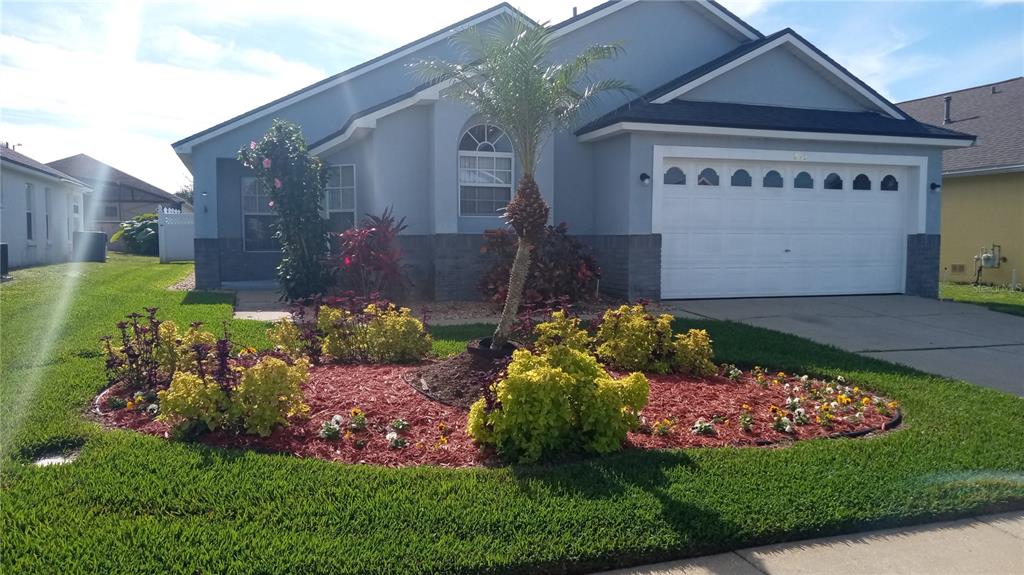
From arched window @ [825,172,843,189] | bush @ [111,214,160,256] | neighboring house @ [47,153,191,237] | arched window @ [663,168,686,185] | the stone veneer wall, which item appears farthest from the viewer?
neighboring house @ [47,153,191,237]

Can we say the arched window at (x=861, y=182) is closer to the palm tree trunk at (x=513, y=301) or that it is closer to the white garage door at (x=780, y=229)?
the white garage door at (x=780, y=229)

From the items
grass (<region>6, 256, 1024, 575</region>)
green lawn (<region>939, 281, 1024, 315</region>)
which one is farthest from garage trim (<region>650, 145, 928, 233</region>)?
grass (<region>6, 256, 1024, 575</region>)

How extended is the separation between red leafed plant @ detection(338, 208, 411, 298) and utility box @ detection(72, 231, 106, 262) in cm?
1800

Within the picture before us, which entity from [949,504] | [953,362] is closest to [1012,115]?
[953,362]

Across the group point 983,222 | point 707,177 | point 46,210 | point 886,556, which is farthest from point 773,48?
point 46,210

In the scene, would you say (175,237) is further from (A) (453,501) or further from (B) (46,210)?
(A) (453,501)

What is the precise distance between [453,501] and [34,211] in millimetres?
25110

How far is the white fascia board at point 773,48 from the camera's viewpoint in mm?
13867

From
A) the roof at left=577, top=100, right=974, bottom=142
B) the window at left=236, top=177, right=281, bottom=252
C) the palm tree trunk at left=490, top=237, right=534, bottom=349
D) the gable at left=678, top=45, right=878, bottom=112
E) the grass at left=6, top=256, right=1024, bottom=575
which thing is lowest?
the grass at left=6, top=256, right=1024, bottom=575

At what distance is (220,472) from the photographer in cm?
464

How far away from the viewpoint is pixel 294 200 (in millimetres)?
13570

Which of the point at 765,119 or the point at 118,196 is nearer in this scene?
the point at 765,119

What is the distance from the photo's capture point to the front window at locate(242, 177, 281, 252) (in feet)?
57.6

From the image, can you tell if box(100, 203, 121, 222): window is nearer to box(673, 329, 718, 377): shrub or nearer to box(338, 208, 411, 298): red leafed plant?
box(338, 208, 411, 298): red leafed plant
